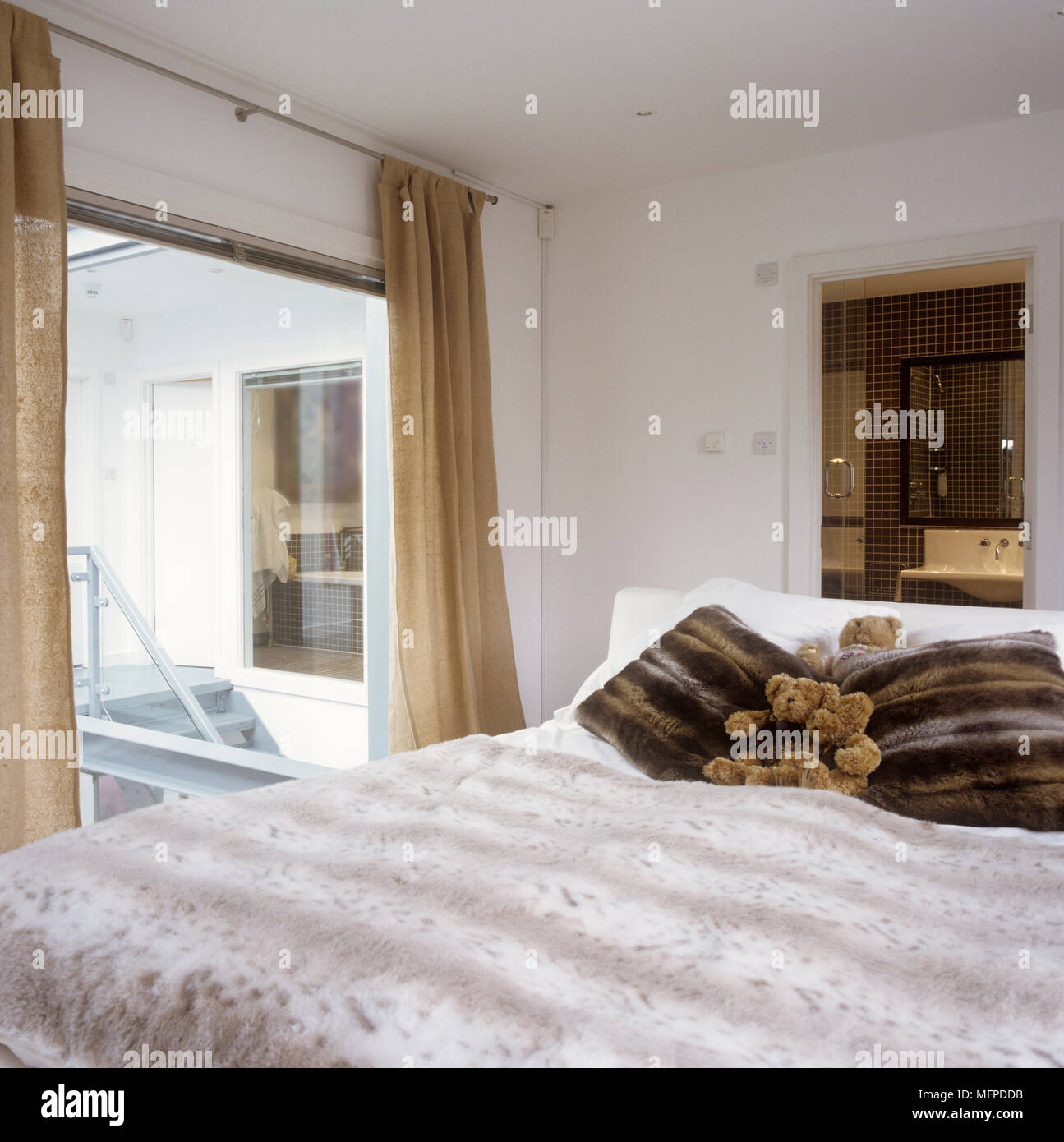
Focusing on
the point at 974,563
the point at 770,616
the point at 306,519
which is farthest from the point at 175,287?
the point at 974,563

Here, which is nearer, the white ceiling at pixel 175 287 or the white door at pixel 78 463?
the white ceiling at pixel 175 287

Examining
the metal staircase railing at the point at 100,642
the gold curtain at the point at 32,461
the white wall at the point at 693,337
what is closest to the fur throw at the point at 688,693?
the gold curtain at the point at 32,461

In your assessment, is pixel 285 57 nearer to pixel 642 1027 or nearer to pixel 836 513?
pixel 836 513

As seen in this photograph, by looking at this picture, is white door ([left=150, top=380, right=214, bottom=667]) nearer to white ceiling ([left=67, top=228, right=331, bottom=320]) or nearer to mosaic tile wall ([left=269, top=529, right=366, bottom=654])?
white ceiling ([left=67, top=228, right=331, bottom=320])

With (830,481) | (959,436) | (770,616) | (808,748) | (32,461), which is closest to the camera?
(808,748)

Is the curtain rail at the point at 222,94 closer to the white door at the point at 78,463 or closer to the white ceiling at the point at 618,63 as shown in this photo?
the white ceiling at the point at 618,63

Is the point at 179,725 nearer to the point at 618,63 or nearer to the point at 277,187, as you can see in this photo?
the point at 277,187

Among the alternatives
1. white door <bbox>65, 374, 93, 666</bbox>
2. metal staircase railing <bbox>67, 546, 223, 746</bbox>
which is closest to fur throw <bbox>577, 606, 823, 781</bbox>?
metal staircase railing <bbox>67, 546, 223, 746</bbox>

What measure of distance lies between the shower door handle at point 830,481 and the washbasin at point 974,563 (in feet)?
4.28

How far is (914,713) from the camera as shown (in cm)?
182

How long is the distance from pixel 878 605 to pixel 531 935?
1451 millimetres

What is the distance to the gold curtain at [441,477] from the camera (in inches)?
147

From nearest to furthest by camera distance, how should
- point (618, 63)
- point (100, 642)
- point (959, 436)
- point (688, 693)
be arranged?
point (688, 693), point (618, 63), point (100, 642), point (959, 436)

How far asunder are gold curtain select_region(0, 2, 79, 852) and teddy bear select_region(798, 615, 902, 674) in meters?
1.89
